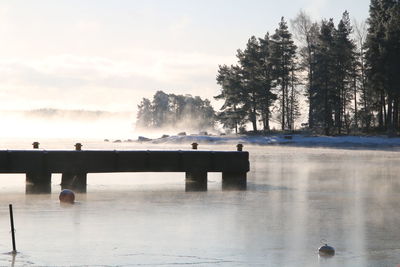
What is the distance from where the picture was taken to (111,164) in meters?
31.6

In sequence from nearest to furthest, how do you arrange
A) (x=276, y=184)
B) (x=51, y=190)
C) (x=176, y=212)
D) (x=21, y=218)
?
1. (x=21, y=218)
2. (x=176, y=212)
3. (x=51, y=190)
4. (x=276, y=184)

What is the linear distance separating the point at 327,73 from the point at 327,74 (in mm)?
138

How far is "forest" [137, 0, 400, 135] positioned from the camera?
88.6m

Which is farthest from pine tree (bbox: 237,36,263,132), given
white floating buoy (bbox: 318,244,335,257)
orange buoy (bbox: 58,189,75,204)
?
white floating buoy (bbox: 318,244,335,257)

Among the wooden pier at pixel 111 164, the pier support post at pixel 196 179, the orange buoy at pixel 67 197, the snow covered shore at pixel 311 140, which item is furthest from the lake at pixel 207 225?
the snow covered shore at pixel 311 140

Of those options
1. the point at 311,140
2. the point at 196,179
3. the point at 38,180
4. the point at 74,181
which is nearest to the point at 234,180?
the point at 196,179

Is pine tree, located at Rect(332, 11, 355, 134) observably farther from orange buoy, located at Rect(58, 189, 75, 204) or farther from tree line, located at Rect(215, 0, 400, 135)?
orange buoy, located at Rect(58, 189, 75, 204)

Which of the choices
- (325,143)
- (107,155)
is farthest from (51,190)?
(325,143)

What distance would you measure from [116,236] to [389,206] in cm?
1008

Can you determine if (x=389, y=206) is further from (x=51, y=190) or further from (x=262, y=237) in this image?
(x=51, y=190)

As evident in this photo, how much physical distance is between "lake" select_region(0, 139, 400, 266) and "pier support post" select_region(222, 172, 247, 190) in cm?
48

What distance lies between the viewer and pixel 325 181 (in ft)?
113

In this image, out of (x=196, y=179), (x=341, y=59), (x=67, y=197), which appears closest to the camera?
(x=67, y=197)

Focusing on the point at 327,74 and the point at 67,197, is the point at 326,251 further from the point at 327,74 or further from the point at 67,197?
the point at 327,74
